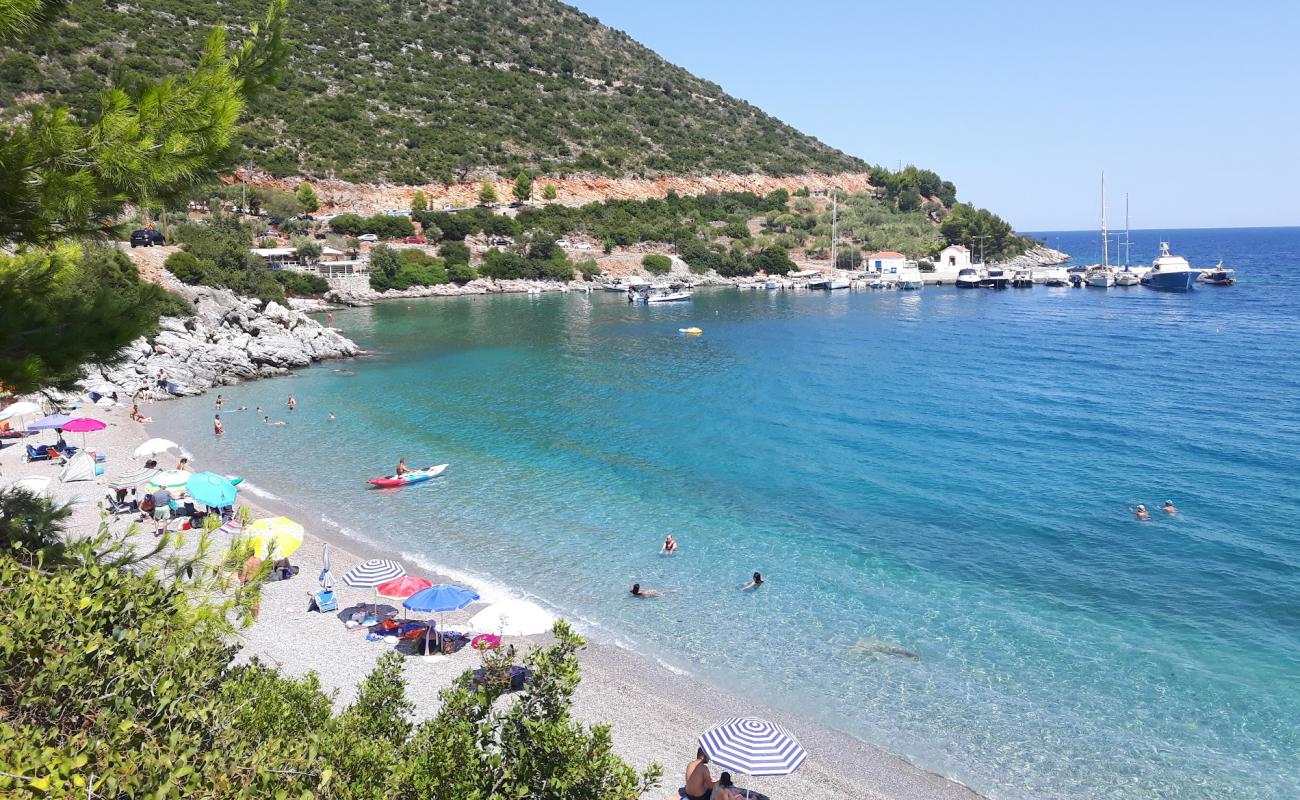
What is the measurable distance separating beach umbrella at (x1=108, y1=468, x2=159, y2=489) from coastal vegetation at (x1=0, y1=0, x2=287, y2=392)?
17.5 meters

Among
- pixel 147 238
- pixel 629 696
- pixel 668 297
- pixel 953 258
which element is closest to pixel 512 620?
pixel 629 696

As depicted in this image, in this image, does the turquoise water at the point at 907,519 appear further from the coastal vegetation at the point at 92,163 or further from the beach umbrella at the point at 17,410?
the coastal vegetation at the point at 92,163

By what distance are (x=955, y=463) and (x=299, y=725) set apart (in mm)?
24977

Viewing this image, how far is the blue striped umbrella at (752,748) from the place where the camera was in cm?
1109

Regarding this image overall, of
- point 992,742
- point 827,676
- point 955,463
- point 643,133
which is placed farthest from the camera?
point 643,133

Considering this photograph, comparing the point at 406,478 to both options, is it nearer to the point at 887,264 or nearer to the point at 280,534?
the point at 280,534

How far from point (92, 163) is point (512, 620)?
10797 millimetres

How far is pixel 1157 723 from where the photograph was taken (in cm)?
1325

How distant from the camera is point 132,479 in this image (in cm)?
2373

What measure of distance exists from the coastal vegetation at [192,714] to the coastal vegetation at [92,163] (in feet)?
5.84

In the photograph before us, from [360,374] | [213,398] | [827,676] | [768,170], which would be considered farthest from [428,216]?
[827,676]

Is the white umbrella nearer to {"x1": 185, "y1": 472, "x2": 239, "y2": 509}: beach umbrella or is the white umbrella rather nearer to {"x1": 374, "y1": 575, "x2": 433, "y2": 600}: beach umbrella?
{"x1": 185, "y1": 472, "x2": 239, "y2": 509}: beach umbrella

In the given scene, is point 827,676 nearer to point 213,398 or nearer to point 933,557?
point 933,557

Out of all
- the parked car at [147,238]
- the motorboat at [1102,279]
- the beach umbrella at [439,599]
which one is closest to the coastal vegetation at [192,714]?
the beach umbrella at [439,599]
